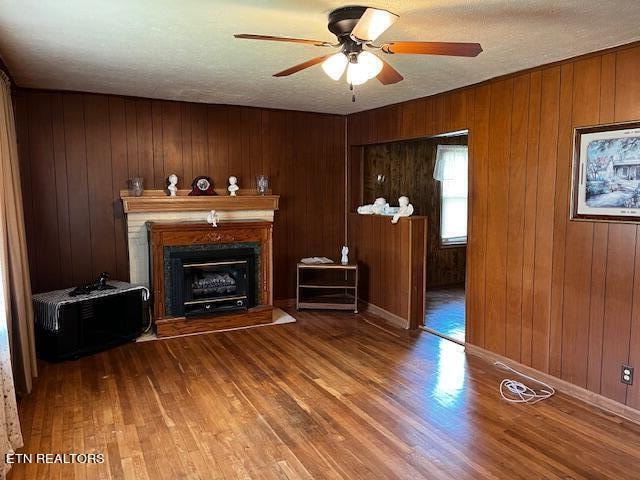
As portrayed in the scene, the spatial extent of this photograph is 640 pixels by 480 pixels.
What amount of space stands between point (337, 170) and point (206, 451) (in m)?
4.14

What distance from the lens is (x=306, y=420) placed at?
121 inches

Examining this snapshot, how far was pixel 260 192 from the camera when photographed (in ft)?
18.4

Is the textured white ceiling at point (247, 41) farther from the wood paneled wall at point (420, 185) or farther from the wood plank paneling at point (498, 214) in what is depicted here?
the wood paneled wall at point (420, 185)

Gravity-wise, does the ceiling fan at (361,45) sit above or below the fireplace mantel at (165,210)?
above

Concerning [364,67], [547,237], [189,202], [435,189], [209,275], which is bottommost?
A: [209,275]

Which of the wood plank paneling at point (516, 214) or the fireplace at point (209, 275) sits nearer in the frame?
the wood plank paneling at point (516, 214)

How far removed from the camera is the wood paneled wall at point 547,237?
10.2 feet

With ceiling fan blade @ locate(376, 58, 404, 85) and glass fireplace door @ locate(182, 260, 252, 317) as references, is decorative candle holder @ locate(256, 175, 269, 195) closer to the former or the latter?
glass fireplace door @ locate(182, 260, 252, 317)

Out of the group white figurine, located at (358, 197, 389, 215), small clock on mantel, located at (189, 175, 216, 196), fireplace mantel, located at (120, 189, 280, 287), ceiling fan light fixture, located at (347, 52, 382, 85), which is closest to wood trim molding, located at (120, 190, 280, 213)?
fireplace mantel, located at (120, 189, 280, 287)

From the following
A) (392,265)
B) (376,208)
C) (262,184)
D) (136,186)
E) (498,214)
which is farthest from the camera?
(376,208)

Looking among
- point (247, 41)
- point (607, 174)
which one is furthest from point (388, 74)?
point (607, 174)

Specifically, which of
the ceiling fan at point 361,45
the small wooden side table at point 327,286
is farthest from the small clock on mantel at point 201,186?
the ceiling fan at point 361,45

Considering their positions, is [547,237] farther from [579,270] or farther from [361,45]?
[361,45]

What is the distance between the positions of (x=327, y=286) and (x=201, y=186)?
73.1 inches
